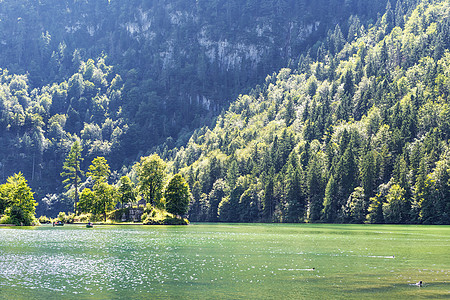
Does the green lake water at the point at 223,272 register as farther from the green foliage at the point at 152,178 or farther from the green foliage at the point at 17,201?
the green foliage at the point at 152,178

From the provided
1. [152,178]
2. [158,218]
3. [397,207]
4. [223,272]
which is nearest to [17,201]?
[158,218]

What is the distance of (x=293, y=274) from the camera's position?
46.2 metres

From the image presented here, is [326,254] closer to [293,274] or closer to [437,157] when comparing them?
[293,274]

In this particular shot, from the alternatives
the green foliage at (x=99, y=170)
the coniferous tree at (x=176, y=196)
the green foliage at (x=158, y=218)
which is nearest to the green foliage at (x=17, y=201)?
the green foliage at (x=158, y=218)

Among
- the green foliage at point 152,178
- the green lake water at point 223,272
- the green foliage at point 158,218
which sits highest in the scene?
the green foliage at point 152,178

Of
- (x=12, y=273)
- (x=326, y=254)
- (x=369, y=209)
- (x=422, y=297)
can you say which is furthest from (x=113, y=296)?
(x=369, y=209)

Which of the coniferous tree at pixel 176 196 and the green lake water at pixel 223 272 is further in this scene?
the coniferous tree at pixel 176 196

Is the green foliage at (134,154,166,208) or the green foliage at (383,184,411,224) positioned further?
the green foliage at (134,154,166,208)

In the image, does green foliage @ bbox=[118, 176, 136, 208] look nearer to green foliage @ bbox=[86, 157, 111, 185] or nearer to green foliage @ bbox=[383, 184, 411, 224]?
green foliage @ bbox=[86, 157, 111, 185]

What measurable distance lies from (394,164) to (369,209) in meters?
18.6

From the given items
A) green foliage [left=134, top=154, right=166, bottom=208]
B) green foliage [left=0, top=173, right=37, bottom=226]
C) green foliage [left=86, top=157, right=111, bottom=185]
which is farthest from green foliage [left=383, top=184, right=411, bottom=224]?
green foliage [left=0, top=173, right=37, bottom=226]

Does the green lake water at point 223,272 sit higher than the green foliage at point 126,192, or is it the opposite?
the green foliage at point 126,192

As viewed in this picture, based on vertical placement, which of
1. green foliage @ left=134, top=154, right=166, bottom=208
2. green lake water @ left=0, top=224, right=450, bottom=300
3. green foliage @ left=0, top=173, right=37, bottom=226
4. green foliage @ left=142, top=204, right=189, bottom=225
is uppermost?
green foliage @ left=134, top=154, right=166, bottom=208

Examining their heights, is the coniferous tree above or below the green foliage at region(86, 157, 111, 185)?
below
